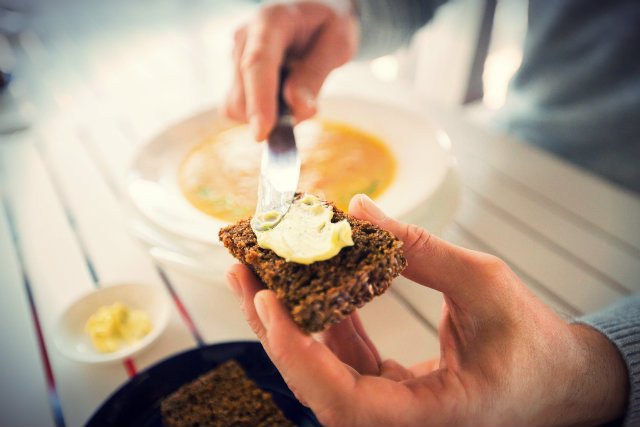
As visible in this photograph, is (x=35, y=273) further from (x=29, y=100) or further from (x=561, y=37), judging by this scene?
(x=561, y=37)

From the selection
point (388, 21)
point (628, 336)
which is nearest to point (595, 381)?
point (628, 336)

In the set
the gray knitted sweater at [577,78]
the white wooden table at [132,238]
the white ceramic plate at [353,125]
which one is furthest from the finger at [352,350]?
the gray knitted sweater at [577,78]

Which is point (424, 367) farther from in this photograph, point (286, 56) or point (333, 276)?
point (286, 56)

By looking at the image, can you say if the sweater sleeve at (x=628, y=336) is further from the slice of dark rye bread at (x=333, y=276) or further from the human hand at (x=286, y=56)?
the human hand at (x=286, y=56)

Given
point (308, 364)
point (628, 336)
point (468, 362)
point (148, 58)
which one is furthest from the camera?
point (148, 58)

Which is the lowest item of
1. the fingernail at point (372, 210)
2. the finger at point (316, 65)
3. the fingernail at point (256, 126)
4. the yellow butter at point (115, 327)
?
the yellow butter at point (115, 327)

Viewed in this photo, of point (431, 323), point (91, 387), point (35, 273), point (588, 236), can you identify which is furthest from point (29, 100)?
point (588, 236)
